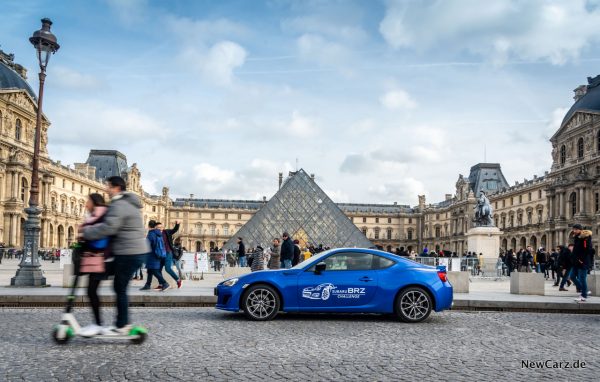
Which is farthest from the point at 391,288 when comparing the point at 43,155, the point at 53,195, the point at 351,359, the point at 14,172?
the point at 53,195

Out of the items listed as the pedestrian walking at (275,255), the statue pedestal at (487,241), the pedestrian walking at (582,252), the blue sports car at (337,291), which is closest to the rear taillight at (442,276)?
the blue sports car at (337,291)

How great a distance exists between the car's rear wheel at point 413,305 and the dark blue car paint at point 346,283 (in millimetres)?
70

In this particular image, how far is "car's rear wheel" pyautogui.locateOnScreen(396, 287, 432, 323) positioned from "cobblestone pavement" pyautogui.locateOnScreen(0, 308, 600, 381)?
18 cm

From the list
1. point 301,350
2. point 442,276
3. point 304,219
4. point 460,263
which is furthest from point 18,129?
point 301,350

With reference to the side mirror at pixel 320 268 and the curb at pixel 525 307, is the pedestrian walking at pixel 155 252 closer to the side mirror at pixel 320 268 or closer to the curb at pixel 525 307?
the side mirror at pixel 320 268

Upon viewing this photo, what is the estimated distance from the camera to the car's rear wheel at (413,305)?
8.11 meters

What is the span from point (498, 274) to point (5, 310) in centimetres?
1859

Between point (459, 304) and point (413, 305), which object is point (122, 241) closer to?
point (413, 305)

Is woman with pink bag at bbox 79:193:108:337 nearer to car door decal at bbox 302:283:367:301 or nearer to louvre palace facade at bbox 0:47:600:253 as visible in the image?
car door decal at bbox 302:283:367:301

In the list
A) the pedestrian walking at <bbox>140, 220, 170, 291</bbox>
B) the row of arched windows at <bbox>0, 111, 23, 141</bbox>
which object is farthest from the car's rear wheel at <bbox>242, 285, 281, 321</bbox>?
the row of arched windows at <bbox>0, 111, 23, 141</bbox>

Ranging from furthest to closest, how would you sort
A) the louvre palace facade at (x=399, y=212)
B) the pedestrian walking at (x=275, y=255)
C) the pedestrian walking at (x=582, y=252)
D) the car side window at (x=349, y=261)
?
the louvre palace facade at (x=399, y=212), the pedestrian walking at (x=275, y=255), the pedestrian walking at (x=582, y=252), the car side window at (x=349, y=261)

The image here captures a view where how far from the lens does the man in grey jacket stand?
217 inches

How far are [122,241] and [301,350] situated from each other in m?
1.89

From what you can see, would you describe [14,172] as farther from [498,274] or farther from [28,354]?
[28,354]
